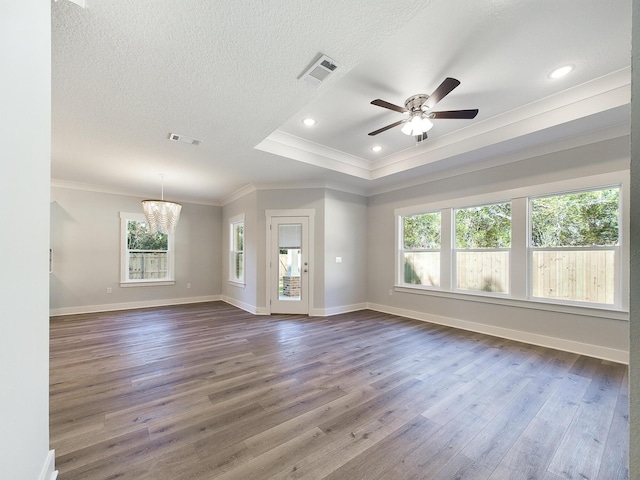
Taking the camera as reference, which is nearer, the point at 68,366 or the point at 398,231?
the point at 68,366

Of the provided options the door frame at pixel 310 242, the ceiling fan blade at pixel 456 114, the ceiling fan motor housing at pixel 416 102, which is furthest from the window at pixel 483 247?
the door frame at pixel 310 242

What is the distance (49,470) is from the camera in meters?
1.40

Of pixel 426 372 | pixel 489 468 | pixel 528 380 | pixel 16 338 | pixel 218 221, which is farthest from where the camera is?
pixel 218 221

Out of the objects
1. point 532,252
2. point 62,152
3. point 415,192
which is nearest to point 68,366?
point 62,152

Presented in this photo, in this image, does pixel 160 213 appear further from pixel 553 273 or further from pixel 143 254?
pixel 553 273

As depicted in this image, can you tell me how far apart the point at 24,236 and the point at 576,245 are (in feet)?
16.5

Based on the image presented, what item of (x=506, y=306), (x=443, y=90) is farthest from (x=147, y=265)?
(x=506, y=306)

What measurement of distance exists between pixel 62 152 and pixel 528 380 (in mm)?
6321

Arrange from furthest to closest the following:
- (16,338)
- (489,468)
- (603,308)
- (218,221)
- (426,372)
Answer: (218,221)
(603,308)
(426,372)
(489,468)
(16,338)

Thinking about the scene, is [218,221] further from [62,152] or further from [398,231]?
[398,231]

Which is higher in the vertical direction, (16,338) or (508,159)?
(508,159)

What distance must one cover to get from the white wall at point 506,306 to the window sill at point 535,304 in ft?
0.16

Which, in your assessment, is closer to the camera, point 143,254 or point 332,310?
point 332,310

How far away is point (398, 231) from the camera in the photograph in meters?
5.42
